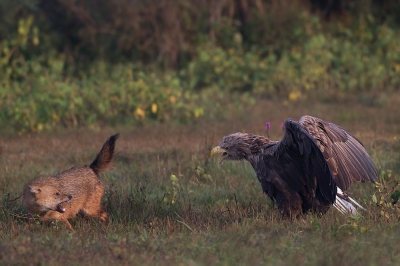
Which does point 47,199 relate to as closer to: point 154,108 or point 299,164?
point 299,164

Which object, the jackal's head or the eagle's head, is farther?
the eagle's head

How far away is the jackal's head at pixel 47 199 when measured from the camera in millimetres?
5891

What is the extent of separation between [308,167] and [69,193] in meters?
2.03

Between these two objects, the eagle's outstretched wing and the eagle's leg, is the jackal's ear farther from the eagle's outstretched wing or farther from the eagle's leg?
the eagle's outstretched wing

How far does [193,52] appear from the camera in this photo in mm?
15352

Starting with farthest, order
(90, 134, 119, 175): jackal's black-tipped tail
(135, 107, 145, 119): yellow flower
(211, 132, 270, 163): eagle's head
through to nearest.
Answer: (135, 107, 145, 119): yellow flower → (90, 134, 119, 175): jackal's black-tipped tail → (211, 132, 270, 163): eagle's head

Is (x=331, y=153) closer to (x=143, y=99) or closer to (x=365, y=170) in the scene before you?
(x=365, y=170)

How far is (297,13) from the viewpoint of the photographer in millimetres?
15781

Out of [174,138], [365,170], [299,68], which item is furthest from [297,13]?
[365,170]

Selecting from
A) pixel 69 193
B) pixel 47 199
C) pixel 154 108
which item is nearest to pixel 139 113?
pixel 154 108

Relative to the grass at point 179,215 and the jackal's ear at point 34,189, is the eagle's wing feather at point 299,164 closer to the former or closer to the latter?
the grass at point 179,215

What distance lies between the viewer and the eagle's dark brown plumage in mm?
5656

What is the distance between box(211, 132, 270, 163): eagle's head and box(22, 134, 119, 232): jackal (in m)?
1.02

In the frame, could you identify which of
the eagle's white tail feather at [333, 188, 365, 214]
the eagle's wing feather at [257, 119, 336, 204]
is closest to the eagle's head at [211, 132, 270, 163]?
the eagle's wing feather at [257, 119, 336, 204]
